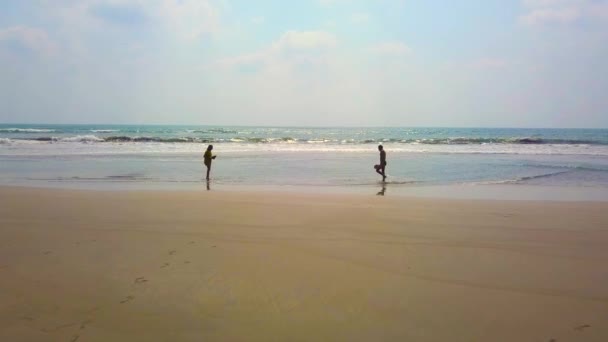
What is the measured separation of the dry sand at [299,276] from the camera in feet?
12.0

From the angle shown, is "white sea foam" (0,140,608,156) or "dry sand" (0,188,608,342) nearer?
"dry sand" (0,188,608,342)

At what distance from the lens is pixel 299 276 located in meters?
4.84

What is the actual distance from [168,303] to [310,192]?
8.29 meters

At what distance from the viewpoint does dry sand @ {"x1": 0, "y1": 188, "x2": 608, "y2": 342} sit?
3658 mm

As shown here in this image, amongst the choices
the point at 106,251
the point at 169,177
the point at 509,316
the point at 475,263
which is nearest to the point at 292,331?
the point at 509,316

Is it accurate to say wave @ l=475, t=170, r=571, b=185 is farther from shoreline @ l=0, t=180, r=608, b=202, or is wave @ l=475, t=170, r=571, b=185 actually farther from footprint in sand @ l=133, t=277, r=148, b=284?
footprint in sand @ l=133, t=277, r=148, b=284

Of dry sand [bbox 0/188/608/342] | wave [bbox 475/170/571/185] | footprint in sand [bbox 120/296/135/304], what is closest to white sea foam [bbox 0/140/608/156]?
wave [bbox 475/170/571/185]

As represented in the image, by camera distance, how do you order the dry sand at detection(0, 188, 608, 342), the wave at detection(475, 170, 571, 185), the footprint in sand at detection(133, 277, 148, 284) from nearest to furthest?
the dry sand at detection(0, 188, 608, 342) < the footprint in sand at detection(133, 277, 148, 284) < the wave at detection(475, 170, 571, 185)

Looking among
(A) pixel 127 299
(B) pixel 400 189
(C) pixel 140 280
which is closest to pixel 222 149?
(B) pixel 400 189

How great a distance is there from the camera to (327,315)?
12.7 feet

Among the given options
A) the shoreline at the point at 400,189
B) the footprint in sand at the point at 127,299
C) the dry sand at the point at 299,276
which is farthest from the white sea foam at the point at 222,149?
the footprint in sand at the point at 127,299

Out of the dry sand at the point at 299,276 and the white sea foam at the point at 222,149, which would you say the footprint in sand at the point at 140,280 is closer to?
the dry sand at the point at 299,276

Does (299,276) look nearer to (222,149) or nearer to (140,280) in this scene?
(140,280)

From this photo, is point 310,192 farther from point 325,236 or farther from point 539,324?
point 539,324
